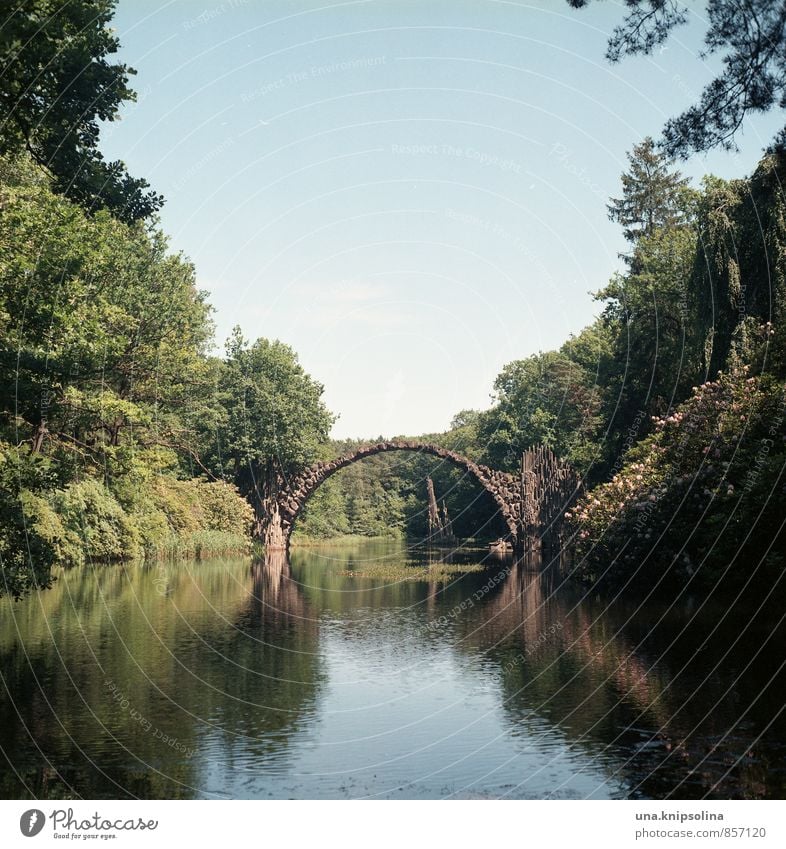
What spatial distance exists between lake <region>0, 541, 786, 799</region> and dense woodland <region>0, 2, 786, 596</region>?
312cm

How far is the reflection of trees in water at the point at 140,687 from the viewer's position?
1473 cm

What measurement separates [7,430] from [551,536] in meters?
41.5

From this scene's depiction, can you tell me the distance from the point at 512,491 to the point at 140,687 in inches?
2064

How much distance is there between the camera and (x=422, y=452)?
73938 mm

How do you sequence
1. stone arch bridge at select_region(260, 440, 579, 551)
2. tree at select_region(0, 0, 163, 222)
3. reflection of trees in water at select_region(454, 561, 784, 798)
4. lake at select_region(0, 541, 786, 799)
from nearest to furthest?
reflection of trees in water at select_region(454, 561, 784, 798) → lake at select_region(0, 541, 786, 799) → tree at select_region(0, 0, 163, 222) → stone arch bridge at select_region(260, 440, 579, 551)

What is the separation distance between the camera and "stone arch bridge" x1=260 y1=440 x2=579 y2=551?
63.3 m

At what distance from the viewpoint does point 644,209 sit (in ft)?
247

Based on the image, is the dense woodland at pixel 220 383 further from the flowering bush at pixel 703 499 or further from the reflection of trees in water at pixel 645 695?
the reflection of trees in water at pixel 645 695

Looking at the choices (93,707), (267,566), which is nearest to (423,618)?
(93,707)

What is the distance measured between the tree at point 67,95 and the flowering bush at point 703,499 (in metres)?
18.0

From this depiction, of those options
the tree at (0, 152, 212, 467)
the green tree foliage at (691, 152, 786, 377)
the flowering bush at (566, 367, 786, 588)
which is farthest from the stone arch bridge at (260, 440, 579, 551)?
the tree at (0, 152, 212, 467)

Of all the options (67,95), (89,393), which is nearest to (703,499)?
(67,95)

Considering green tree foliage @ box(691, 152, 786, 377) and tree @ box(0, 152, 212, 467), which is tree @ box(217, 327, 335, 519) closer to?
tree @ box(0, 152, 212, 467)
